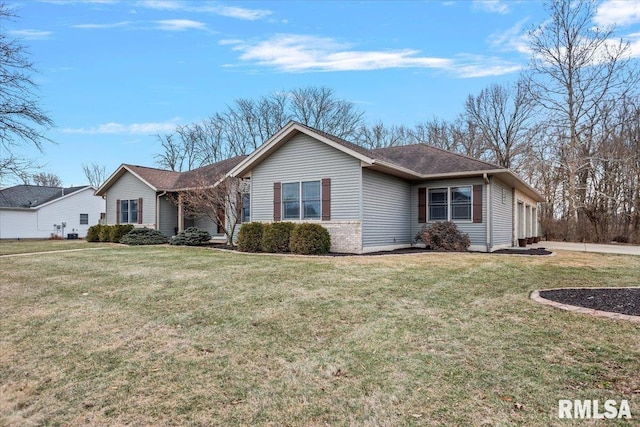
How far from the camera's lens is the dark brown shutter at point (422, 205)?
1481cm

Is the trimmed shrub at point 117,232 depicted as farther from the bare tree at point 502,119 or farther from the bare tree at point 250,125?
the bare tree at point 502,119

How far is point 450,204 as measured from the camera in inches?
564

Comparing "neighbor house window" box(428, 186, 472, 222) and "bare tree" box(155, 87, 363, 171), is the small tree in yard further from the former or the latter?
"bare tree" box(155, 87, 363, 171)

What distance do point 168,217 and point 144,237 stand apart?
2626 millimetres

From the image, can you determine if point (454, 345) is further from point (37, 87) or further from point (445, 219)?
point (37, 87)

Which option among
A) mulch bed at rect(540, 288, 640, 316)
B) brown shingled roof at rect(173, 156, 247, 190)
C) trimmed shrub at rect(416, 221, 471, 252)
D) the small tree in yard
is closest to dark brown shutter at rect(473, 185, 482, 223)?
trimmed shrub at rect(416, 221, 471, 252)

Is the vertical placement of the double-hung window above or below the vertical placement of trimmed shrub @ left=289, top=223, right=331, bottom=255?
above

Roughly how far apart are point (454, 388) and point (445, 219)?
→ 39.1 feet

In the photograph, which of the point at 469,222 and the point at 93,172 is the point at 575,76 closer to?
the point at 469,222

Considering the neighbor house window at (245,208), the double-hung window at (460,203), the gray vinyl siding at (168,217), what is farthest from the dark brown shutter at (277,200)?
the gray vinyl siding at (168,217)

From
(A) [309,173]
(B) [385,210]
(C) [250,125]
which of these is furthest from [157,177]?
(C) [250,125]

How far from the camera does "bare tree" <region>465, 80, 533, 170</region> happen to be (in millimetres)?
28000

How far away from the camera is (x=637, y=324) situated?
14.4ft

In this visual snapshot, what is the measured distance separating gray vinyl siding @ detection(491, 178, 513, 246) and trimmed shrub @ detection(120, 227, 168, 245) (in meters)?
14.7
